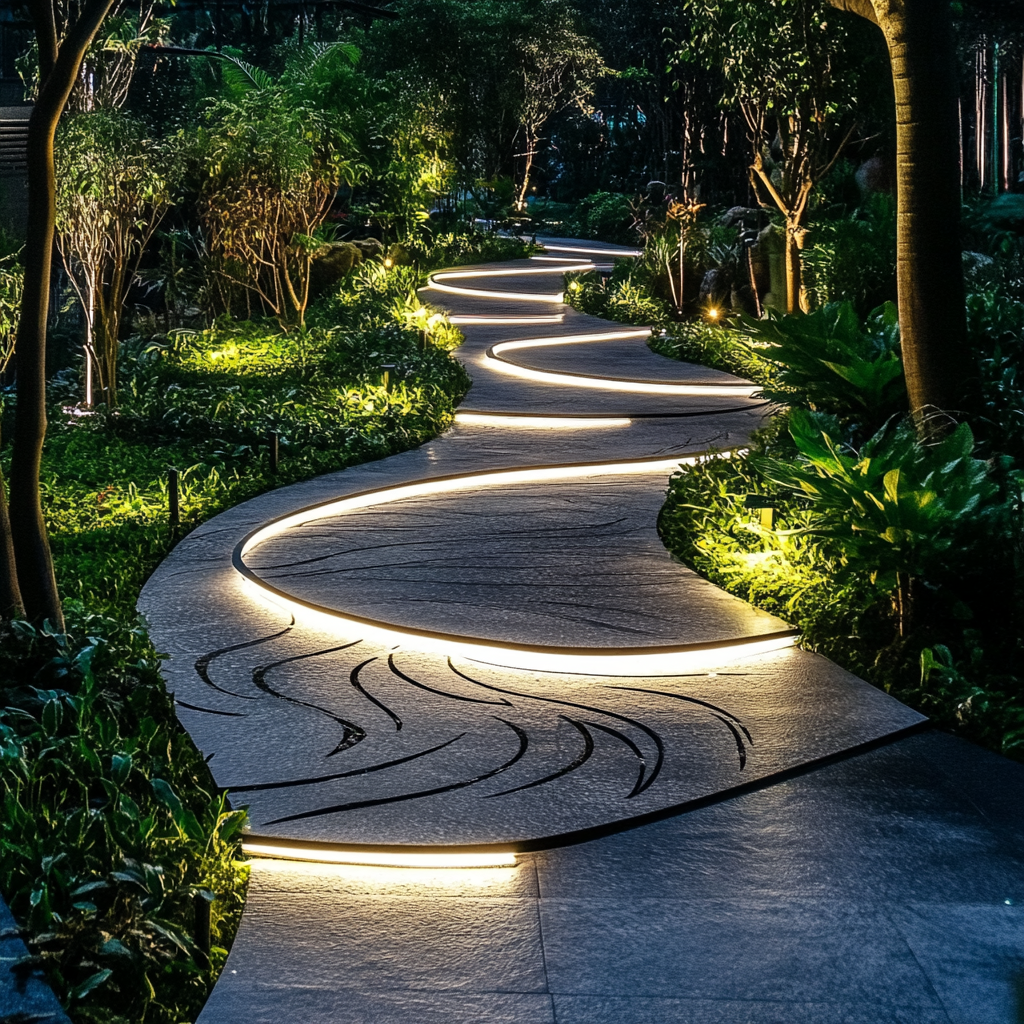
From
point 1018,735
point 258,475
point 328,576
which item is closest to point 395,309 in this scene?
point 258,475

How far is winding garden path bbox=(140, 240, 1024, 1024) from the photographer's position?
2.89 m

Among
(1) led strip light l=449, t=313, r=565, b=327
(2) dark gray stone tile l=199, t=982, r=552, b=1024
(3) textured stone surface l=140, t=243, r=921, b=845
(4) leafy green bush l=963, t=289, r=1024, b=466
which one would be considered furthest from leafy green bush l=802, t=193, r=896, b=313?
(2) dark gray stone tile l=199, t=982, r=552, b=1024

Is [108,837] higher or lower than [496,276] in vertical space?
lower

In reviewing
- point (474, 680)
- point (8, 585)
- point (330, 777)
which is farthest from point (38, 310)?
point (474, 680)

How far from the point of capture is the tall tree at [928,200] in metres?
5.72

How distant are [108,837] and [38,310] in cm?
216

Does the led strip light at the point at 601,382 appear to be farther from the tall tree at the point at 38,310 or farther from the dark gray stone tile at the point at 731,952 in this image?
the dark gray stone tile at the point at 731,952

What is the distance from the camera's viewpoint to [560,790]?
13.0 feet

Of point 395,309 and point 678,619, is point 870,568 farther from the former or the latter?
point 395,309

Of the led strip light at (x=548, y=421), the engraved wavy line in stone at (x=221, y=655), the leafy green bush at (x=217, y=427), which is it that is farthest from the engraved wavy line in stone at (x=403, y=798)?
the led strip light at (x=548, y=421)

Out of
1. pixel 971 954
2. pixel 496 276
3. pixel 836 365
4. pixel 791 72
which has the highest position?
pixel 791 72

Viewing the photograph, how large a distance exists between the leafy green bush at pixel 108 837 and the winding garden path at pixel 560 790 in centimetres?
14

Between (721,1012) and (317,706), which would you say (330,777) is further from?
(721,1012)

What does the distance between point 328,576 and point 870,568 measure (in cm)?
275
